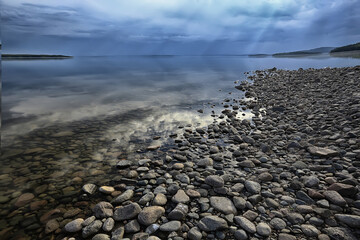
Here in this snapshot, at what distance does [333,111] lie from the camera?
9703 mm

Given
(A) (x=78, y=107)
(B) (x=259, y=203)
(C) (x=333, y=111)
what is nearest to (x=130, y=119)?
(A) (x=78, y=107)

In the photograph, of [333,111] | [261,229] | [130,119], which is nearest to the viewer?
[261,229]

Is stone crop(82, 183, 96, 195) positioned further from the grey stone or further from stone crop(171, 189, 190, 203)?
stone crop(171, 189, 190, 203)

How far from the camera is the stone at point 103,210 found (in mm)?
4016

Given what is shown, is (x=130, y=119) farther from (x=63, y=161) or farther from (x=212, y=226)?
(x=212, y=226)

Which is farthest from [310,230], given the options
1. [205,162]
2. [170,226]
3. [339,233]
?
[205,162]

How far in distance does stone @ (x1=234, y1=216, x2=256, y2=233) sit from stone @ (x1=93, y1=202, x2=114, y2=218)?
8.44 ft

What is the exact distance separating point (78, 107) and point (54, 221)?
12308 millimetres

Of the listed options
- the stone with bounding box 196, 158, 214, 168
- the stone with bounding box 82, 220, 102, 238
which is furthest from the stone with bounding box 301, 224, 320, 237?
the stone with bounding box 82, 220, 102, 238

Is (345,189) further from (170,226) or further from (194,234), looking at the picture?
(170,226)

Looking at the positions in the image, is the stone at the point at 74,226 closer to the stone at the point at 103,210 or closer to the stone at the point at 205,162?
the stone at the point at 103,210

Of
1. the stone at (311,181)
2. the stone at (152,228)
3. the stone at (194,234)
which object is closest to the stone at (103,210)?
the stone at (152,228)

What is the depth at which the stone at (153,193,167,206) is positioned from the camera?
4.29 metres

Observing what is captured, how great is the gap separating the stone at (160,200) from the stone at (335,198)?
351 centimetres
